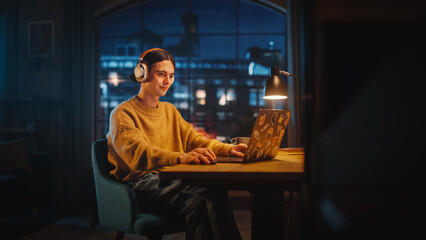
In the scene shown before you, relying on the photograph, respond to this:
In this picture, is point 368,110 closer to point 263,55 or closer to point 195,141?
point 195,141

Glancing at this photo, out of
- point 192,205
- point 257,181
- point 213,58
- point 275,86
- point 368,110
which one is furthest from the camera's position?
point 213,58

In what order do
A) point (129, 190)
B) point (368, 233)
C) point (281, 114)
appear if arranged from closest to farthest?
point (368, 233) < point (281, 114) < point (129, 190)

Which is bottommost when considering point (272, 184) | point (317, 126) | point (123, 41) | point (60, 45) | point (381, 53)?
point (272, 184)

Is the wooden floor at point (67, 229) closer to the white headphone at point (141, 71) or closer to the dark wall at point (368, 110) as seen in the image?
the white headphone at point (141, 71)

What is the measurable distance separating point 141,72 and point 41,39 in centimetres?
334

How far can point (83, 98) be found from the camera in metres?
4.24

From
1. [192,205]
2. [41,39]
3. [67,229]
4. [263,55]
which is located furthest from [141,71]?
[263,55]

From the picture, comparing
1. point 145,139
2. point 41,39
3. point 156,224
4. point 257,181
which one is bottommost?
point 156,224

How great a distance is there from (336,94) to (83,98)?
13.8 ft

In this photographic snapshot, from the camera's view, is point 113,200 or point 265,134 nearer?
point 265,134

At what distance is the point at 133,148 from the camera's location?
1.63 meters

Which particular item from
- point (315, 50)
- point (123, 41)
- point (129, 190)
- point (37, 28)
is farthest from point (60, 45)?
point (123, 41)

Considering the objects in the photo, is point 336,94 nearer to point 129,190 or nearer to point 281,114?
point 281,114

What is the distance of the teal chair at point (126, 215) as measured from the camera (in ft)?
5.12
